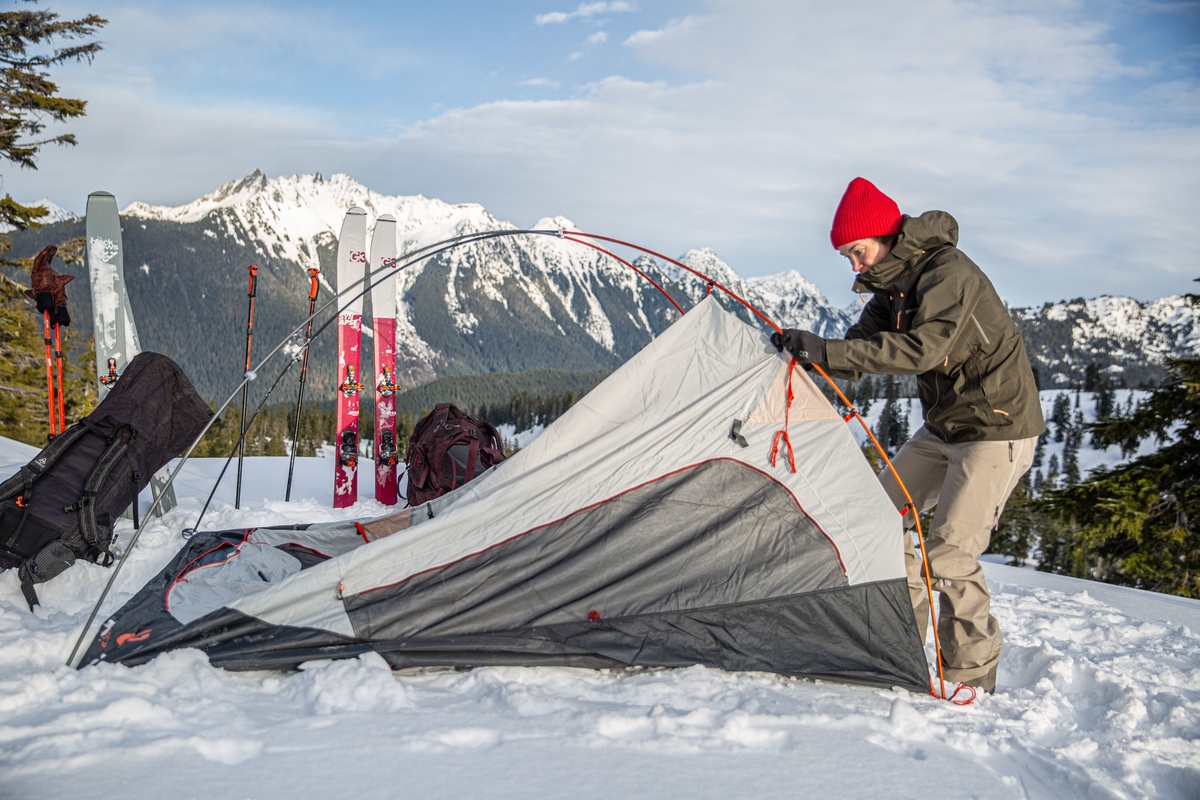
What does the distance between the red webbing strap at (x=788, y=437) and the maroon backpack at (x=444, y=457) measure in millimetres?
4613

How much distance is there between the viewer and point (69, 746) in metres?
2.38

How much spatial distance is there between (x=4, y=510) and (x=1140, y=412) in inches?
701

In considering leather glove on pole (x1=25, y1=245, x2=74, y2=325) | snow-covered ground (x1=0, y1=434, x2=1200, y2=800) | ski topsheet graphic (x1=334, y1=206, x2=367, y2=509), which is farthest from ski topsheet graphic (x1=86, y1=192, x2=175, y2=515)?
snow-covered ground (x1=0, y1=434, x2=1200, y2=800)

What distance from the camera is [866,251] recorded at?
3.93 metres

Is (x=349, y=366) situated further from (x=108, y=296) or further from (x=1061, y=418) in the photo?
(x=1061, y=418)

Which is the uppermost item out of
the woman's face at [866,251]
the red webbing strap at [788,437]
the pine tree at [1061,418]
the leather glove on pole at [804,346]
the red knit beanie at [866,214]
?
the red knit beanie at [866,214]

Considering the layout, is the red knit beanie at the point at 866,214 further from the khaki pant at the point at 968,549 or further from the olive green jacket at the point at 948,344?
the khaki pant at the point at 968,549

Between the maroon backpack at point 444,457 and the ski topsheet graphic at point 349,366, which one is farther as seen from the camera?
the ski topsheet graphic at point 349,366

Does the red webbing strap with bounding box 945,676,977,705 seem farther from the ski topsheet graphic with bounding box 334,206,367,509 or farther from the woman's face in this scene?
the ski topsheet graphic with bounding box 334,206,367,509

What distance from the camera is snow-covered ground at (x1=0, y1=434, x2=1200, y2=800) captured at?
2.35 meters

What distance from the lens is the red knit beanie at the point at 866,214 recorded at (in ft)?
12.6

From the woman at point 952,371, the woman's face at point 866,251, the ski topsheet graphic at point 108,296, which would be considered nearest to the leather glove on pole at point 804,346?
the woman at point 952,371

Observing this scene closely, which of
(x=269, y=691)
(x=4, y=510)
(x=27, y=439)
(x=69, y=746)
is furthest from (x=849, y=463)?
(x=27, y=439)

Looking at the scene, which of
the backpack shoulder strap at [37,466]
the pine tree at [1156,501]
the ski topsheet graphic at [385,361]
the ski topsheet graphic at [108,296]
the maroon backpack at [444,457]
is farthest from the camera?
the pine tree at [1156,501]
